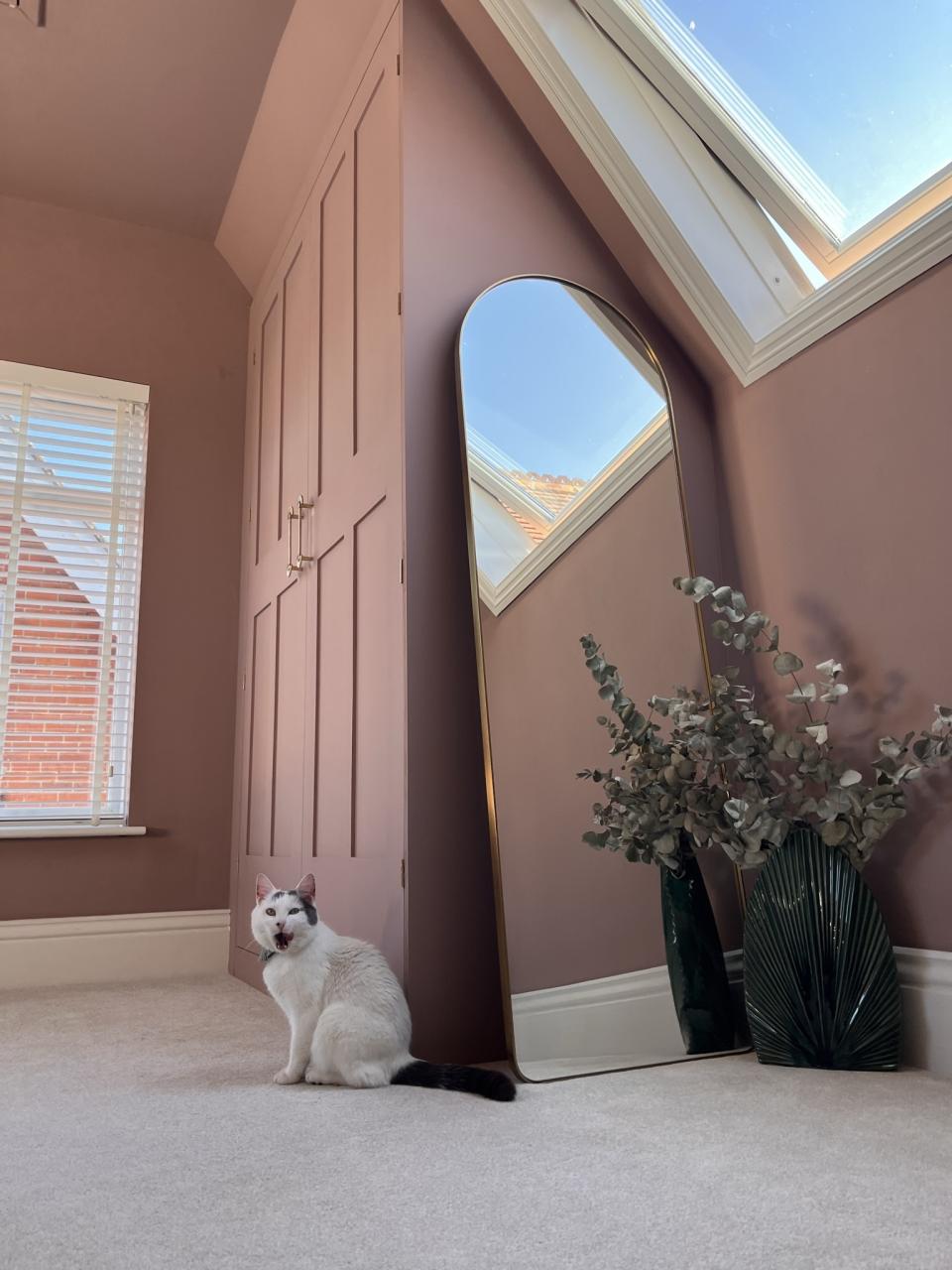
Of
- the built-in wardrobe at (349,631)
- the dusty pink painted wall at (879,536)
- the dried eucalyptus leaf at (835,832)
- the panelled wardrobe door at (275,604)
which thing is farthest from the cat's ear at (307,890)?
the dusty pink painted wall at (879,536)

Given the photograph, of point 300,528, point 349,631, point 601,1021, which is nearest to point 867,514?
point 601,1021

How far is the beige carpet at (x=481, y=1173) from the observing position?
35.8 inches

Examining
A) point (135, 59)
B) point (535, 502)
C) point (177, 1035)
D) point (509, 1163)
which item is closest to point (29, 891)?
point (177, 1035)

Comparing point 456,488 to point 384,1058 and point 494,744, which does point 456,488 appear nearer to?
point 494,744

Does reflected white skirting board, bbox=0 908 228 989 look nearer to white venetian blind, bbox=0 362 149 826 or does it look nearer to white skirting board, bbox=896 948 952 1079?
white venetian blind, bbox=0 362 149 826

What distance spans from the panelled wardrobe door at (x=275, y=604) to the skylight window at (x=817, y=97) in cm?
126

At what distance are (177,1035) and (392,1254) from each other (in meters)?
1.36

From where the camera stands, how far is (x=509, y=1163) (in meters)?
1.15

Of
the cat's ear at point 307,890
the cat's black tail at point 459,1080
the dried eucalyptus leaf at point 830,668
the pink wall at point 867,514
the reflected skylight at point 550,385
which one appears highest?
the reflected skylight at point 550,385

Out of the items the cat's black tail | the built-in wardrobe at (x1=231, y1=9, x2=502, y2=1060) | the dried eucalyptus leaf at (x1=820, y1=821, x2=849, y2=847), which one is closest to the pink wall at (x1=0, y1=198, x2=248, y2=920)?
the built-in wardrobe at (x1=231, y1=9, x2=502, y2=1060)

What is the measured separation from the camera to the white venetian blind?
10.3 ft

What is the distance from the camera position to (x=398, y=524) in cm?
204

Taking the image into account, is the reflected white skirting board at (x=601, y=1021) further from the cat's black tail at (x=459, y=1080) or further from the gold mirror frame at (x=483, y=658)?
the cat's black tail at (x=459, y=1080)

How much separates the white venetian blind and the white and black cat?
5.51 feet
